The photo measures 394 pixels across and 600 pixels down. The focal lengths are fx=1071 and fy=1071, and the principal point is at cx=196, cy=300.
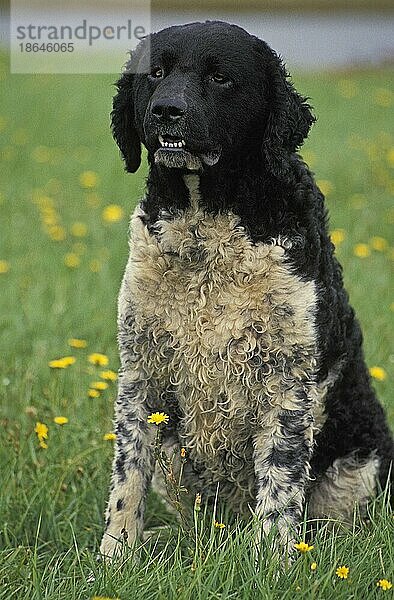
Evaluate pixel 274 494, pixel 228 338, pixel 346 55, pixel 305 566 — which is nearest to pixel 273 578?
pixel 305 566

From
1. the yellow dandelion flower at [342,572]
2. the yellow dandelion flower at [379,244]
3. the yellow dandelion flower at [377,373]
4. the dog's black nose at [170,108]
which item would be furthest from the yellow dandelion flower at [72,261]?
the yellow dandelion flower at [342,572]

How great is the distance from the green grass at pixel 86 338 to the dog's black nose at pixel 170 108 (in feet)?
2.27

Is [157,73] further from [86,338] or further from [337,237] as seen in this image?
[337,237]

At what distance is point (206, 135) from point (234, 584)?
1521mm

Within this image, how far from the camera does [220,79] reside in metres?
3.85

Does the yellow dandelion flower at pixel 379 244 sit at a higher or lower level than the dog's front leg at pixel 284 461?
higher

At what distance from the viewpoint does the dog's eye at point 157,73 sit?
3.93 m

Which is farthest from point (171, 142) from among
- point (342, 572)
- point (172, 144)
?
point (342, 572)

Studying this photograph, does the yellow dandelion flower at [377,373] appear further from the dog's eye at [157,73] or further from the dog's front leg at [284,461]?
the dog's eye at [157,73]

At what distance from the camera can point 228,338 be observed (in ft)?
13.0

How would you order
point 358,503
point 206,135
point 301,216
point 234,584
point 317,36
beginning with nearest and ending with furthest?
point 234,584 < point 206,135 < point 301,216 < point 358,503 < point 317,36

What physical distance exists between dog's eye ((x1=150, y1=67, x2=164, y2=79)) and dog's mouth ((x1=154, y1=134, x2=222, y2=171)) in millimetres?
292

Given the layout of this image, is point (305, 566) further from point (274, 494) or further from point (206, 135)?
point (206, 135)

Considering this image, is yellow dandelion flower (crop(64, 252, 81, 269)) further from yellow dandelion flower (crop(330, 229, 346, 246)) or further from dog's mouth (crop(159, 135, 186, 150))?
dog's mouth (crop(159, 135, 186, 150))
